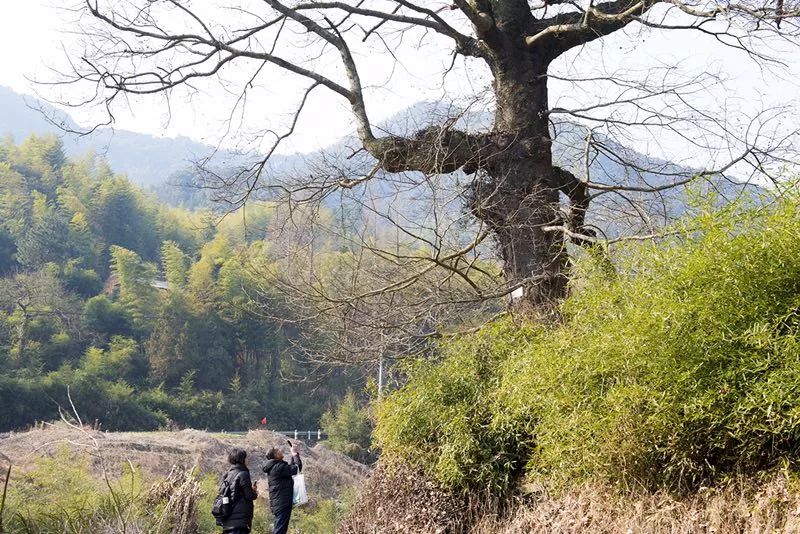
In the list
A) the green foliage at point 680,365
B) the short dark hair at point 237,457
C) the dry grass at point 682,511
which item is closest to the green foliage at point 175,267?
the short dark hair at point 237,457

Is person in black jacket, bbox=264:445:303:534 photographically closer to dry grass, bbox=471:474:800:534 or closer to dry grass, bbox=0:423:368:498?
dry grass, bbox=471:474:800:534

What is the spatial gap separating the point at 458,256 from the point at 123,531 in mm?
3226

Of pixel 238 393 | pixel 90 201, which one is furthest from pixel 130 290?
pixel 90 201

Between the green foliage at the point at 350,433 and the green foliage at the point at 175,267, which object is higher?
the green foliage at the point at 175,267

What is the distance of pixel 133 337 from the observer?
48156mm

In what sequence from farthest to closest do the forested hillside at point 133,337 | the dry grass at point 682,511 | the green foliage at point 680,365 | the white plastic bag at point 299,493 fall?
the forested hillside at point 133,337 → the white plastic bag at point 299,493 → the green foliage at point 680,365 → the dry grass at point 682,511

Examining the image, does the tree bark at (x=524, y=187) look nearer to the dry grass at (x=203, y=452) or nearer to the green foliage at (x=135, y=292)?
the dry grass at (x=203, y=452)

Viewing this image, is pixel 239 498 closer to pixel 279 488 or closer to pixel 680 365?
pixel 279 488

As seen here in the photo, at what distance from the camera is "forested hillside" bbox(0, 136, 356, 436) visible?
41.6 metres

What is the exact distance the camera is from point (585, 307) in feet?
17.9

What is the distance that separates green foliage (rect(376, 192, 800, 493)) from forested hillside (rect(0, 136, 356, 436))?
34.7 meters

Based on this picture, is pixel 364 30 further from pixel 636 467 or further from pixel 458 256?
pixel 636 467

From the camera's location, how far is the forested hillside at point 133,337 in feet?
136

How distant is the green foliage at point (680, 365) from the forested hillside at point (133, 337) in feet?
114
